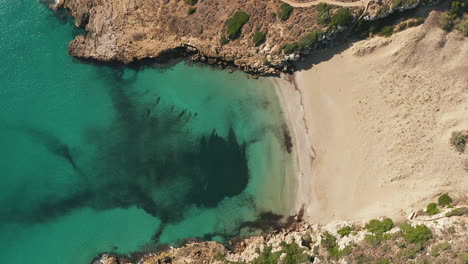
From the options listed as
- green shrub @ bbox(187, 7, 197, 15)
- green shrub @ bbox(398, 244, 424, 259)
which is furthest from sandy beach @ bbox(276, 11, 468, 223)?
green shrub @ bbox(187, 7, 197, 15)

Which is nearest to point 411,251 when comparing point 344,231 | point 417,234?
point 417,234

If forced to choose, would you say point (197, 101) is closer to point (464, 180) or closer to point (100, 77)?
point (100, 77)

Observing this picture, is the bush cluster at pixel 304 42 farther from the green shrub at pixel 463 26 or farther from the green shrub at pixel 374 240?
the green shrub at pixel 374 240

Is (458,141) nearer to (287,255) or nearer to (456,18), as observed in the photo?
(456,18)

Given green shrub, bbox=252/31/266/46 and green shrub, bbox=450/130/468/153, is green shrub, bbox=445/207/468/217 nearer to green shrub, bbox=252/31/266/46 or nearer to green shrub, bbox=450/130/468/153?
green shrub, bbox=450/130/468/153

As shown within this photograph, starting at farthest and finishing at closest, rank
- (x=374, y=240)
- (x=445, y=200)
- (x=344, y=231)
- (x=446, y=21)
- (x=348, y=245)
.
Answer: (x=344, y=231) → (x=446, y=21) → (x=445, y=200) → (x=348, y=245) → (x=374, y=240)

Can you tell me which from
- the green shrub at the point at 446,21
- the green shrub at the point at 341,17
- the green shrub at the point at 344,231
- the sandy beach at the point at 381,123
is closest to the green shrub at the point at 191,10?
the sandy beach at the point at 381,123
